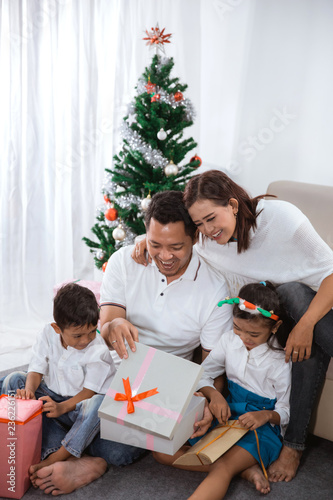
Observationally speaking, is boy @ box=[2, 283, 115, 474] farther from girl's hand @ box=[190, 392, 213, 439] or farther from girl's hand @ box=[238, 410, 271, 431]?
girl's hand @ box=[238, 410, 271, 431]

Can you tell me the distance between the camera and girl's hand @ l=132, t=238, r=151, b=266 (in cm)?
179

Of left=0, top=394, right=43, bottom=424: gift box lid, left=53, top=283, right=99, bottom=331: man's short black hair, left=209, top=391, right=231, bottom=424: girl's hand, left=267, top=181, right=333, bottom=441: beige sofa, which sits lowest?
left=209, top=391, right=231, bottom=424: girl's hand

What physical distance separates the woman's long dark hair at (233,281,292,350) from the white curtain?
1474 millimetres

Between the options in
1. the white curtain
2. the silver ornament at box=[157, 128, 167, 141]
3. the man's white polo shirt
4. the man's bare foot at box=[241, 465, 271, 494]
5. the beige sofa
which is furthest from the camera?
the white curtain

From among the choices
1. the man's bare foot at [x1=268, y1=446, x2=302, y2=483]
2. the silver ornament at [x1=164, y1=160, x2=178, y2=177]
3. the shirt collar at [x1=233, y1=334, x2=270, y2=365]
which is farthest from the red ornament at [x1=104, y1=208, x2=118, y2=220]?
the man's bare foot at [x1=268, y1=446, x2=302, y2=483]

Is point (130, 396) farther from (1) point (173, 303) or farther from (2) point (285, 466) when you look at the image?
(2) point (285, 466)

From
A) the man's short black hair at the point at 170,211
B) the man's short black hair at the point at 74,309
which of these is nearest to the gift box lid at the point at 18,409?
the man's short black hair at the point at 74,309

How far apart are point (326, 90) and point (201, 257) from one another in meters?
1.50

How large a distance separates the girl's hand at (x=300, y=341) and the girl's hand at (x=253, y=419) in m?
0.20

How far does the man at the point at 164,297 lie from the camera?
5.30 feet

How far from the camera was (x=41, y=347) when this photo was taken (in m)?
1.67

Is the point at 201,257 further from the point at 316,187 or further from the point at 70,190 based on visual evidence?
→ the point at 70,190

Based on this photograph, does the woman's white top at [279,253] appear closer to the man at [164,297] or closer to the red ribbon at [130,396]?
the man at [164,297]

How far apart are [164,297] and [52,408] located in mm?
519
